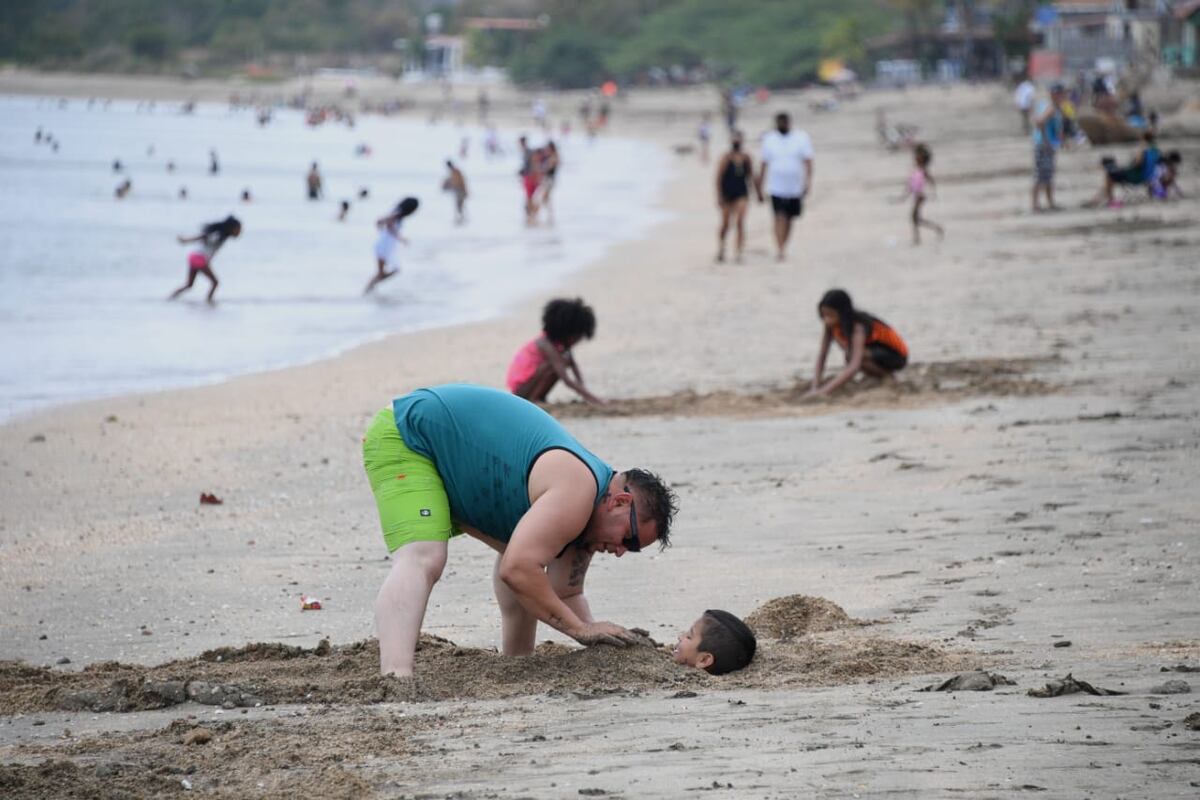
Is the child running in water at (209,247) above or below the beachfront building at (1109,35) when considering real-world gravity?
below

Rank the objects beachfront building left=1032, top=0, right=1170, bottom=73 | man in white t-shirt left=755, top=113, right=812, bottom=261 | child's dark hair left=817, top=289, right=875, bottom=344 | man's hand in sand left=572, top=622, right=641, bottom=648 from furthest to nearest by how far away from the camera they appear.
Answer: beachfront building left=1032, top=0, right=1170, bottom=73
man in white t-shirt left=755, top=113, right=812, bottom=261
child's dark hair left=817, top=289, right=875, bottom=344
man's hand in sand left=572, top=622, right=641, bottom=648

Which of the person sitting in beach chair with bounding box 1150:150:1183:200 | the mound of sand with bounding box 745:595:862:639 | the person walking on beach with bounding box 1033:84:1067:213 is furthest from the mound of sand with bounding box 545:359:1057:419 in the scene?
the person sitting in beach chair with bounding box 1150:150:1183:200

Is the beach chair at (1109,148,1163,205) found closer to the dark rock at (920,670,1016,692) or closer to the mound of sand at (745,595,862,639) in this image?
the mound of sand at (745,595,862,639)

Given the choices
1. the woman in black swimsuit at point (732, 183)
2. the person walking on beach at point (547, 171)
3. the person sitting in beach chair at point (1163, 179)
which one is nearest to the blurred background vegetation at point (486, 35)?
the person walking on beach at point (547, 171)

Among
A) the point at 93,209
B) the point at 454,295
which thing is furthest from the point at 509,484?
the point at 93,209

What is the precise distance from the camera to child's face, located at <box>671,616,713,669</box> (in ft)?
14.9

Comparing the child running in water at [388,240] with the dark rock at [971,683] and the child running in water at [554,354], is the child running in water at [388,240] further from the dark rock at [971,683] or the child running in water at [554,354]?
the dark rock at [971,683]

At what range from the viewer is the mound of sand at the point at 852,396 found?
9.23m

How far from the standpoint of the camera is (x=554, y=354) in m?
9.19

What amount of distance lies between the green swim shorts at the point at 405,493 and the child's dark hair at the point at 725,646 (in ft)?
2.72

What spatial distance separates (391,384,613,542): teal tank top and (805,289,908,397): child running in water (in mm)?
5246

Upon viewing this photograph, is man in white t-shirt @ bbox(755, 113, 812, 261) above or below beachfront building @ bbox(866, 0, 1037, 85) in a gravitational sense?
below

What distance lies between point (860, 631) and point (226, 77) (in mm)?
152026

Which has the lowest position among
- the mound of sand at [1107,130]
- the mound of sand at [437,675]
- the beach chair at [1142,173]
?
the mound of sand at [437,675]
